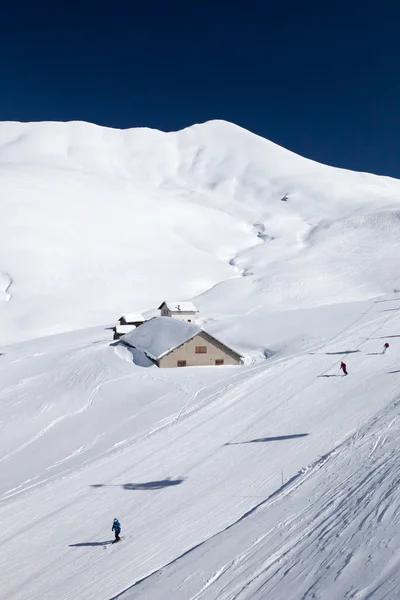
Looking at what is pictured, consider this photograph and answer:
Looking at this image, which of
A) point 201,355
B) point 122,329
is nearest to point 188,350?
point 201,355

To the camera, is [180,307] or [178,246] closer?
[180,307]

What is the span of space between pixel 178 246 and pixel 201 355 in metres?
70.1

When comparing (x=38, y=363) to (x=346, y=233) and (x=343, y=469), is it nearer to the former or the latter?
(x=343, y=469)

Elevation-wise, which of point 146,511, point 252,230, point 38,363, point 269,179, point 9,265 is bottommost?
point 146,511

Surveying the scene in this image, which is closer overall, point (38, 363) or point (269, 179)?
point (38, 363)

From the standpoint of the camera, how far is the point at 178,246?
339ft

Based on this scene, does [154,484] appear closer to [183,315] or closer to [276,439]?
[276,439]

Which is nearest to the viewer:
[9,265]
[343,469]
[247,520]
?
[247,520]

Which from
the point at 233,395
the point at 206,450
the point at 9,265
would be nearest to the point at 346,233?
the point at 9,265

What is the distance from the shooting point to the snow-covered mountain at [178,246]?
70.9 meters

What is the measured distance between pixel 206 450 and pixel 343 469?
5.89 m

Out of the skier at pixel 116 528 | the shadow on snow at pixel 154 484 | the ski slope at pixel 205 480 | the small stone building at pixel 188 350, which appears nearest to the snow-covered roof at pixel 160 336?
the small stone building at pixel 188 350

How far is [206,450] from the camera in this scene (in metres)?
18.3

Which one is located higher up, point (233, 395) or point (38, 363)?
point (38, 363)
